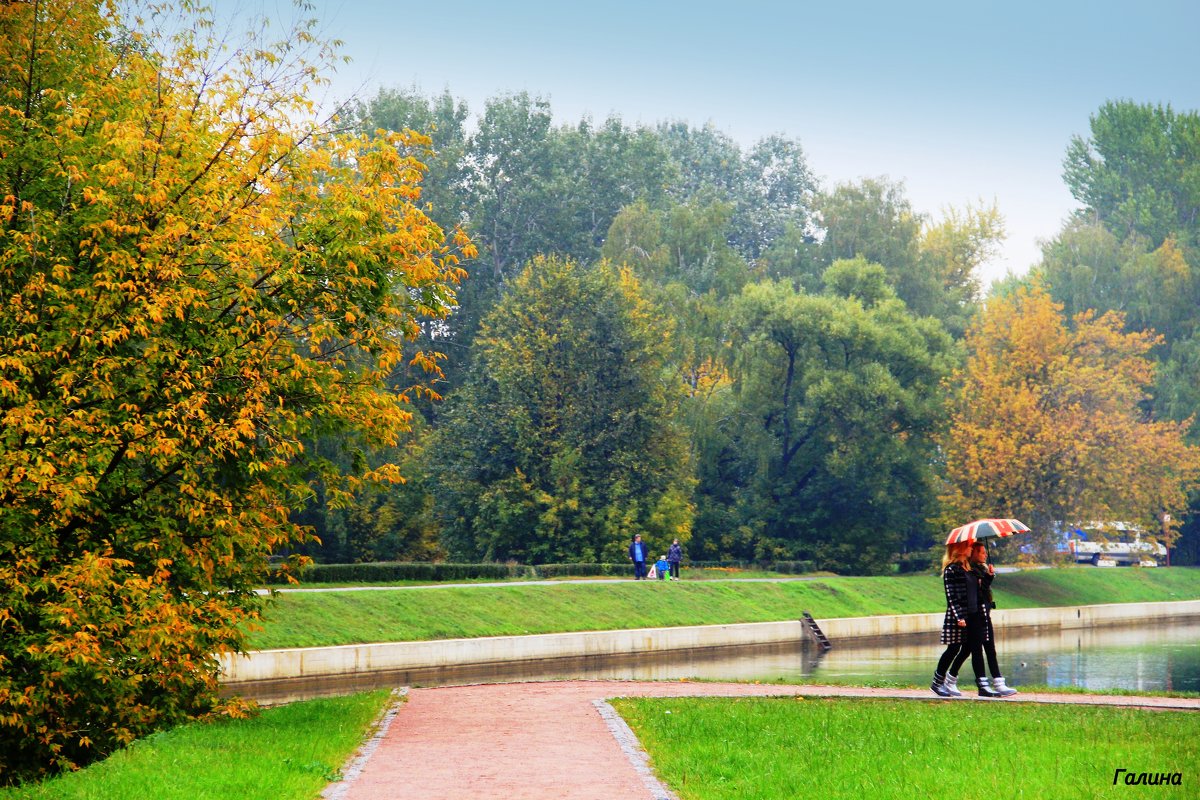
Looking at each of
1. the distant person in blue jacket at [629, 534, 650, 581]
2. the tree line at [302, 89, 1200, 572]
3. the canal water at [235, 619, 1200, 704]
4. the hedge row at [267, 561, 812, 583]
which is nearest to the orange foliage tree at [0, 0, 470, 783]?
the canal water at [235, 619, 1200, 704]

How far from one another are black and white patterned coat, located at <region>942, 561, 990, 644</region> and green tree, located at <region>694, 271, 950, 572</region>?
42.1m

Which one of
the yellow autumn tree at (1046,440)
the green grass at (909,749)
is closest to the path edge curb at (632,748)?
the green grass at (909,749)

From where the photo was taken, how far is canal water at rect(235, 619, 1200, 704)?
1190 inches

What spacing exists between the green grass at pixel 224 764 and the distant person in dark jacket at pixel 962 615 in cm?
802

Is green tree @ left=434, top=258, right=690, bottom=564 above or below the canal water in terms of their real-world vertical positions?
above

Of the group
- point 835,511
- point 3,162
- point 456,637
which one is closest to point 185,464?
point 3,162

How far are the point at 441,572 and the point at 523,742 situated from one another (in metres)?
30.2

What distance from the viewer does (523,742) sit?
15672mm

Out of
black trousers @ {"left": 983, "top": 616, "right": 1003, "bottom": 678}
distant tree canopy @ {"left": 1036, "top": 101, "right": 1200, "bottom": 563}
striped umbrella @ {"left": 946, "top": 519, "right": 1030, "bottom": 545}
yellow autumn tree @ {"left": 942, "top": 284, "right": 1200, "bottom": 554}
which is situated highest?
distant tree canopy @ {"left": 1036, "top": 101, "right": 1200, "bottom": 563}

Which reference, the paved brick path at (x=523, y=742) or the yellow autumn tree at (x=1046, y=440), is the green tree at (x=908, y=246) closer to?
the yellow autumn tree at (x=1046, y=440)

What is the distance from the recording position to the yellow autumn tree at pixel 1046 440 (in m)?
61.2

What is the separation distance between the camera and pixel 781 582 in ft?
167

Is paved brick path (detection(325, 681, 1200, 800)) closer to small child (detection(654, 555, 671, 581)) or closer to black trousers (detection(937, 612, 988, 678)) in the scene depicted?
black trousers (detection(937, 612, 988, 678))

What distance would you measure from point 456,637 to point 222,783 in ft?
74.7
